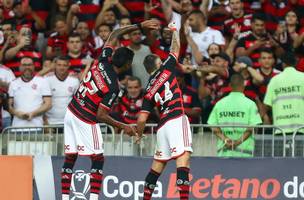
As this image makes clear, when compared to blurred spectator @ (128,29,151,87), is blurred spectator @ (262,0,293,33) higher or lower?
higher

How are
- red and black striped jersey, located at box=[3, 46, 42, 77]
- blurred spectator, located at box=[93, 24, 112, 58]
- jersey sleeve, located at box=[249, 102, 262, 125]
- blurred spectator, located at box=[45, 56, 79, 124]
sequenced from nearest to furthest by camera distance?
1. jersey sleeve, located at box=[249, 102, 262, 125]
2. blurred spectator, located at box=[45, 56, 79, 124]
3. red and black striped jersey, located at box=[3, 46, 42, 77]
4. blurred spectator, located at box=[93, 24, 112, 58]

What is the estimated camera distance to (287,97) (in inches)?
747

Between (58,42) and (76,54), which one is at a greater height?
(58,42)

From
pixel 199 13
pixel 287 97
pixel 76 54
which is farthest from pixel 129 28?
pixel 199 13

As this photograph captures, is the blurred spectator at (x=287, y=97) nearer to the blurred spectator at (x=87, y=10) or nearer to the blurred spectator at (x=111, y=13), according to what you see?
the blurred spectator at (x=111, y=13)

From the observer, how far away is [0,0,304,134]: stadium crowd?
2016 cm

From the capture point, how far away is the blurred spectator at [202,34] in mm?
21562

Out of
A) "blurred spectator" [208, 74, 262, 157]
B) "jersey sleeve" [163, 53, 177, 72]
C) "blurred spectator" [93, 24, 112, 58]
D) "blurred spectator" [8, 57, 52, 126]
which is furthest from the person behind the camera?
"blurred spectator" [93, 24, 112, 58]

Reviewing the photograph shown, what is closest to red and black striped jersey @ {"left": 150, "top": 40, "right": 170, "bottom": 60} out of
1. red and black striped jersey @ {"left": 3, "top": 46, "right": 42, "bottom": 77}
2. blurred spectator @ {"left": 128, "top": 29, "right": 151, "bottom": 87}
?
blurred spectator @ {"left": 128, "top": 29, "right": 151, "bottom": 87}

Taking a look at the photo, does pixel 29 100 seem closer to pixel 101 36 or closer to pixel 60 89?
pixel 60 89

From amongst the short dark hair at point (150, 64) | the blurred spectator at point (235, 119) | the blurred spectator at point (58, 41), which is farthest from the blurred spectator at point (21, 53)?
the blurred spectator at point (235, 119)

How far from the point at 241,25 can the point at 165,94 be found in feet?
19.3

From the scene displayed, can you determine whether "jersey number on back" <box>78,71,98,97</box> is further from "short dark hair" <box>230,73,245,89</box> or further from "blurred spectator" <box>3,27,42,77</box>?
"blurred spectator" <box>3,27,42,77</box>

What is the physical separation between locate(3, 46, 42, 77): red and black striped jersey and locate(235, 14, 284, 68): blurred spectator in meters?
3.71
